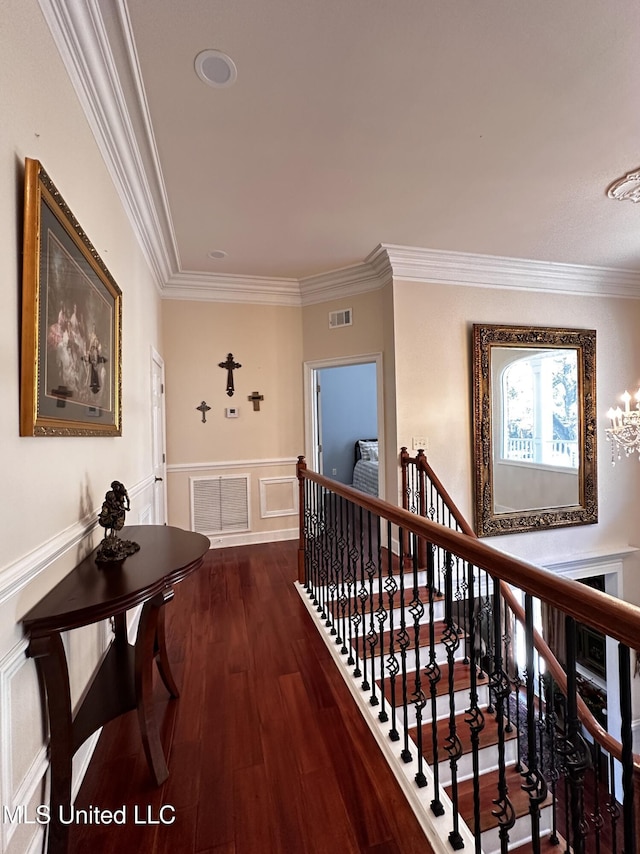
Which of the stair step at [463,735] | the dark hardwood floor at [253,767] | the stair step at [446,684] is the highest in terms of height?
the dark hardwood floor at [253,767]

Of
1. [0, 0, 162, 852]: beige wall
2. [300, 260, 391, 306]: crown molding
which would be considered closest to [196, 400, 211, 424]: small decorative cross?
[300, 260, 391, 306]: crown molding

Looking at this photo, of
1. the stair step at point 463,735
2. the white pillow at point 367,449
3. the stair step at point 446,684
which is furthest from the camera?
the white pillow at point 367,449

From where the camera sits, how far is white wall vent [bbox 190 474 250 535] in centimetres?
423

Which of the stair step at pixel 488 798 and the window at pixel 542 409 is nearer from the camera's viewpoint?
the stair step at pixel 488 798

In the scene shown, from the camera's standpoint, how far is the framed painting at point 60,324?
1.15 meters

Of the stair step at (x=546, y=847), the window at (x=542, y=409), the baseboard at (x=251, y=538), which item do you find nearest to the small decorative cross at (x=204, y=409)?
the baseboard at (x=251, y=538)

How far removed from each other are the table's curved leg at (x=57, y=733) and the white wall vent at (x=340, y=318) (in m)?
3.72

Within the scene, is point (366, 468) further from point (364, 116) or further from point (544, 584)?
point (544, 584)

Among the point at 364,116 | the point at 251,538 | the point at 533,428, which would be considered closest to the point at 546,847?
the point at 251,538

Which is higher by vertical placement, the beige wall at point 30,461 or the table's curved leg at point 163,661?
the beige wall at point 30,461

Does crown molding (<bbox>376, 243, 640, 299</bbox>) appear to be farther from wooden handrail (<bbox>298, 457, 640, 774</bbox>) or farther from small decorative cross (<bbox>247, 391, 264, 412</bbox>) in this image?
wooden handrail (<bbox>298, 457, 640, 774</bbox>)

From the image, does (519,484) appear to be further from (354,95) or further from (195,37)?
(195,37)

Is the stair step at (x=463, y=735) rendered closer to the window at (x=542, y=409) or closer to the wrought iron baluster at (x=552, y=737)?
the wrought iron baluster at (x=552, y=737)

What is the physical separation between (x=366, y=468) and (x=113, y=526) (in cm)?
529
